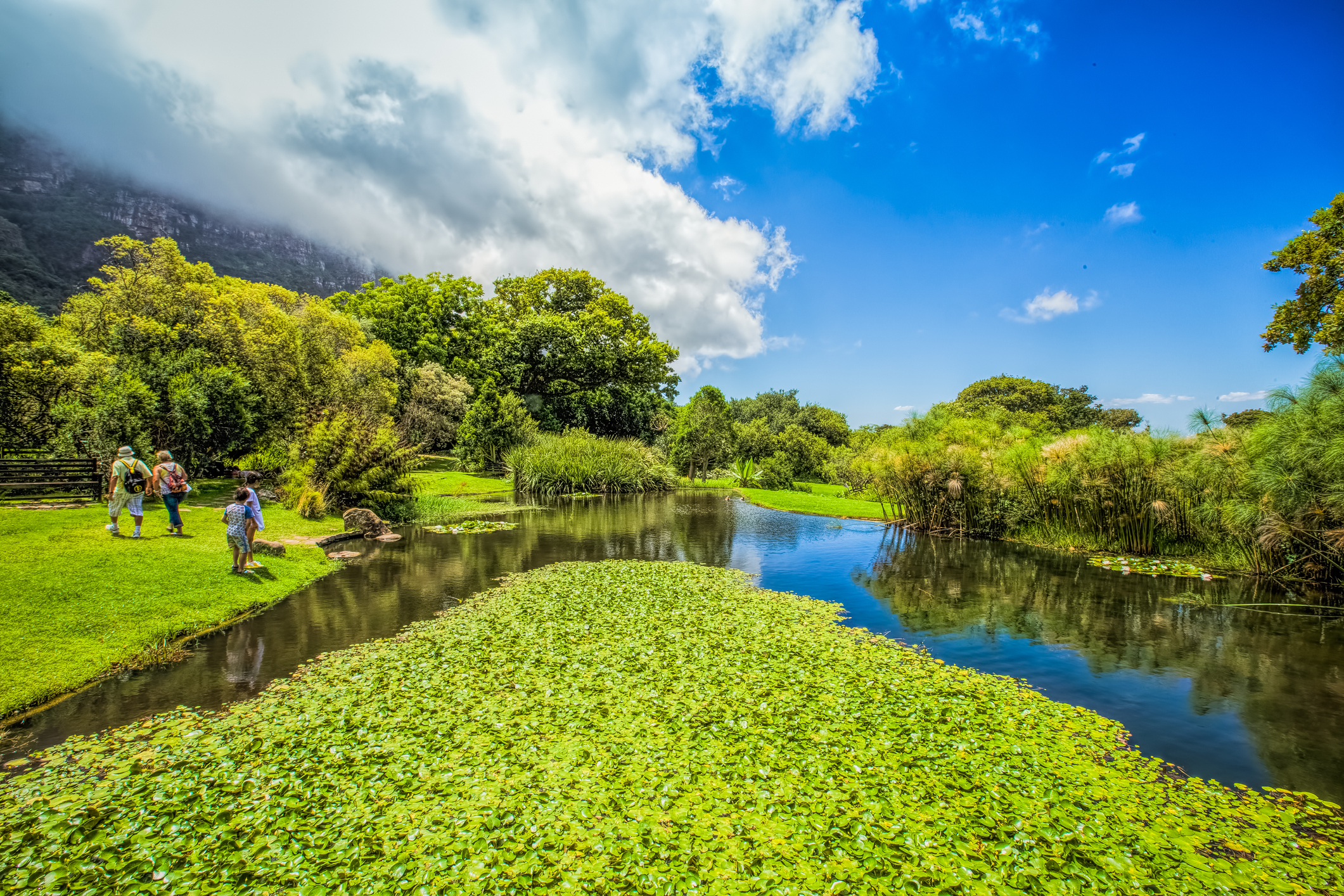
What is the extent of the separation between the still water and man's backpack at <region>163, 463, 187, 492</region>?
169 inches

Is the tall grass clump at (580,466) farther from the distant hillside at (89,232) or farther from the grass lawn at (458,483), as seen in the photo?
the distant hillside at (89,232)

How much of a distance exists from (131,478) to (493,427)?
23218mm

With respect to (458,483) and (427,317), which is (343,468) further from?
(427,317)

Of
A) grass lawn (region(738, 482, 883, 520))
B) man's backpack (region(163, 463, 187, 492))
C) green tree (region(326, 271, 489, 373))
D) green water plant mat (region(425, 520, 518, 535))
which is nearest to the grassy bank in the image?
man's backpack (region(163, 463, 187, 492))

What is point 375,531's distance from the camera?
18812 millimetres

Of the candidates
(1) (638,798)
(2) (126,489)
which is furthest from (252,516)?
(1) (638,798)

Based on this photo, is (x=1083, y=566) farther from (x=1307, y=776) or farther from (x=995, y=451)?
(x=1307, y=776)

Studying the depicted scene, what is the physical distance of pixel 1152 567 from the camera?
15.0m

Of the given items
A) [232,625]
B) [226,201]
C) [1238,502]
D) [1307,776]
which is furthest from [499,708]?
[226,201]

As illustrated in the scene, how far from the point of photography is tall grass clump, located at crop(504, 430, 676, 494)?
31891 millimetres

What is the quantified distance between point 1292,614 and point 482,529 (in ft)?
74.8

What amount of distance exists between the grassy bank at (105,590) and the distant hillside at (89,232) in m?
76.8

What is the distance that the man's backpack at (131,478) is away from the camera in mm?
11750

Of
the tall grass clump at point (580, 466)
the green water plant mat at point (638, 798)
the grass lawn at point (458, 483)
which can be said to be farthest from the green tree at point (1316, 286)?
the grass lawn at point (458, 483)
